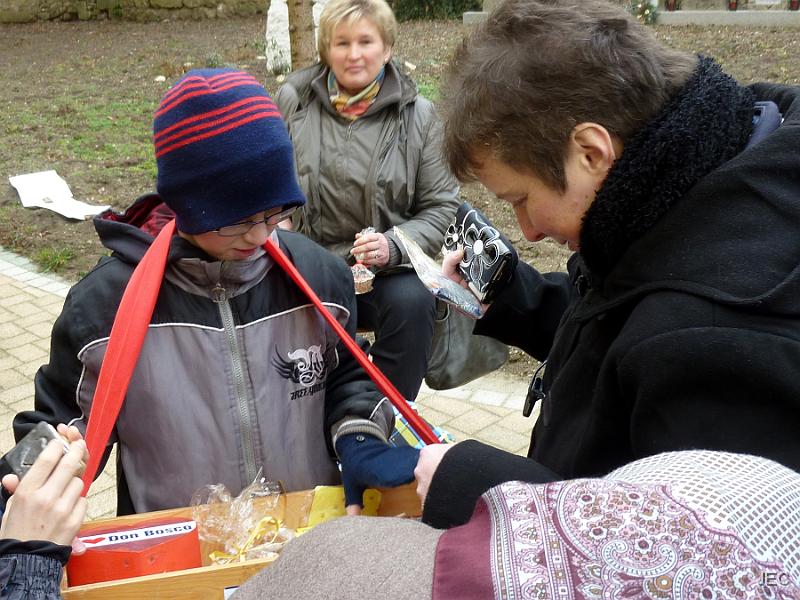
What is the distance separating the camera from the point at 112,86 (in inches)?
451

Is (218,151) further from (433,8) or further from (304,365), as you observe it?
(433,8)

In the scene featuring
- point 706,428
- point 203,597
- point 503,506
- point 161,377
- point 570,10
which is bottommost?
point 203,597

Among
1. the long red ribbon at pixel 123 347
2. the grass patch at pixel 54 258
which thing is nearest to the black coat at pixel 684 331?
the long red ribbon at pixel 123 347

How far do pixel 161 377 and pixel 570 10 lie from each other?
1.20 meters

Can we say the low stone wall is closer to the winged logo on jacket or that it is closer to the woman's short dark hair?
the winged logo on jacket

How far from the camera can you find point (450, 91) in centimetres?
157

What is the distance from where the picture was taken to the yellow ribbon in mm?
1771

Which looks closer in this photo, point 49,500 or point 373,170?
point 49,500

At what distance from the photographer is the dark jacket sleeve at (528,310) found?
6.93 ft

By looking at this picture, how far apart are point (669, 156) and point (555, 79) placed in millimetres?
232

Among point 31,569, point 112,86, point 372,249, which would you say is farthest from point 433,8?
point 31,569

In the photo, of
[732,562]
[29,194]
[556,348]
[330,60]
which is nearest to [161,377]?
[556,348]

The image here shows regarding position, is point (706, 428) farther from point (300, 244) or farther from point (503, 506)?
point (300, 244)

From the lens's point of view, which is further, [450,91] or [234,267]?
[234,267]
